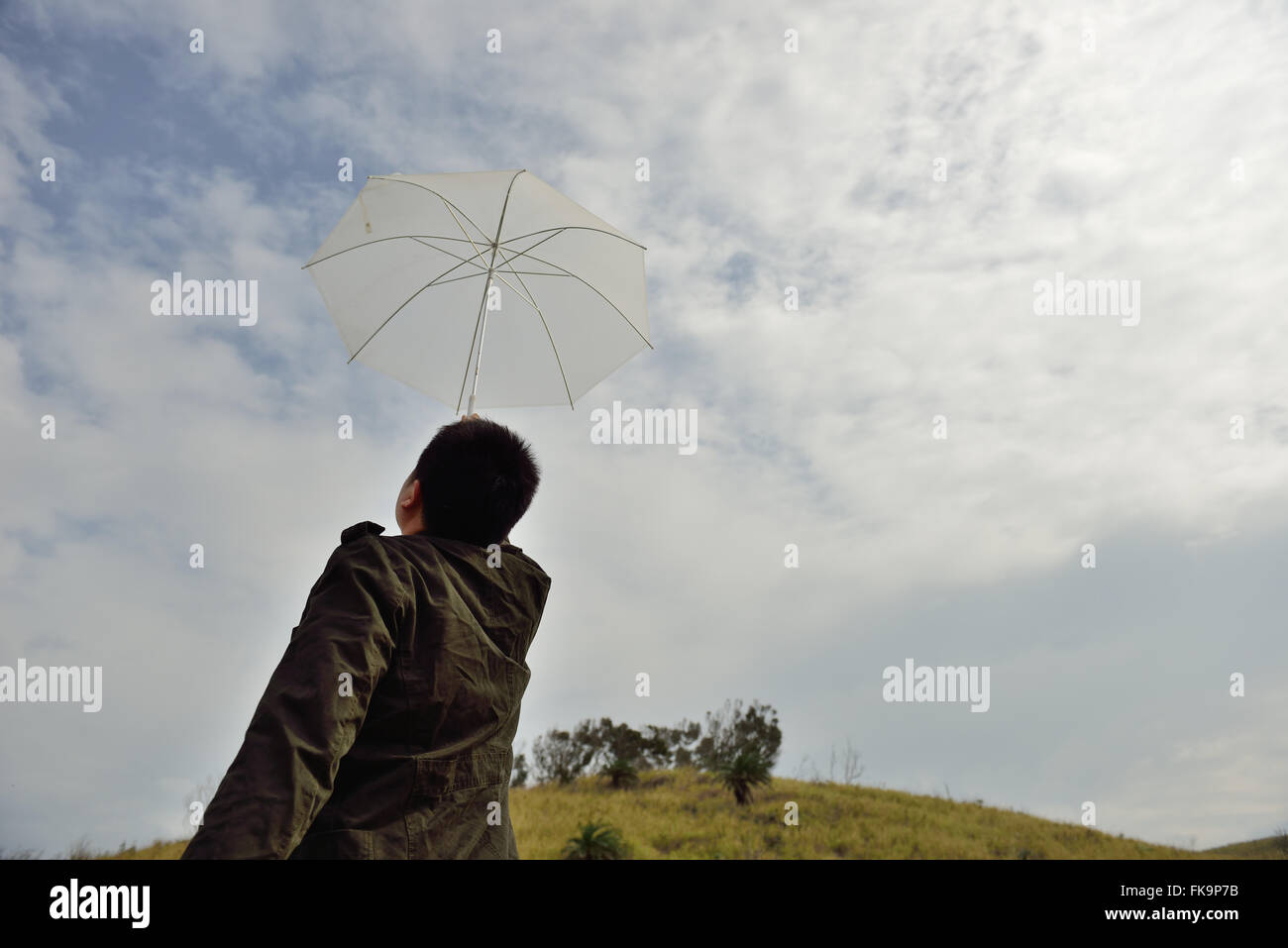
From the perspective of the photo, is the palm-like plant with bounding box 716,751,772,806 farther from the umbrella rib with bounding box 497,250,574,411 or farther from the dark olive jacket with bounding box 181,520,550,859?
the dark olive jacket with bounding box 181,520,550,859

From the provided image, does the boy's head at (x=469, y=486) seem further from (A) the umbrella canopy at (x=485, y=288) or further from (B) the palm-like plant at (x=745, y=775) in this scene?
(B) the palm-like plant at (x=745, y=775)

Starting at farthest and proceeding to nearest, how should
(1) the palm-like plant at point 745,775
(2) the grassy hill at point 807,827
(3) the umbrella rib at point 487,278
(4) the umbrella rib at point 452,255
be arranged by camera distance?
(1) the palm-like plant at point 745,775 < (2) the grassy hill at point 807,827 < (4) the umbrella rib at point 452,255 < (3) the umbrella rib at point 487,278

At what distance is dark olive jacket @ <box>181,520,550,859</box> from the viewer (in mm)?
1579

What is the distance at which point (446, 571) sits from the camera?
217cm

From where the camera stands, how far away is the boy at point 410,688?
1.60 metres

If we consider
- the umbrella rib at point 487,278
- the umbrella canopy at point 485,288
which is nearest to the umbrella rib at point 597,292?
the umbrella canopy at point 485,288

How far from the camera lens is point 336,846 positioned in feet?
5.99

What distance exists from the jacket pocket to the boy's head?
767 millimetres

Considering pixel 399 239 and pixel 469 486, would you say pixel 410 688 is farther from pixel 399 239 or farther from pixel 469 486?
pixel 399 239

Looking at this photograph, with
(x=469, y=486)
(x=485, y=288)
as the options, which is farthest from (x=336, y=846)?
(x=485, y=288)
